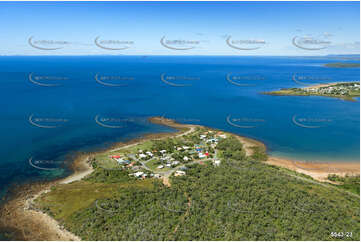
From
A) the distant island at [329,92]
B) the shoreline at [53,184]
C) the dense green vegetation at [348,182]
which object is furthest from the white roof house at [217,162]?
the distant island at [329,92]

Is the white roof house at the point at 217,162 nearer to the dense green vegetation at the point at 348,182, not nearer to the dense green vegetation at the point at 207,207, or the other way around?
the dense green vegetation at the point at 207,207

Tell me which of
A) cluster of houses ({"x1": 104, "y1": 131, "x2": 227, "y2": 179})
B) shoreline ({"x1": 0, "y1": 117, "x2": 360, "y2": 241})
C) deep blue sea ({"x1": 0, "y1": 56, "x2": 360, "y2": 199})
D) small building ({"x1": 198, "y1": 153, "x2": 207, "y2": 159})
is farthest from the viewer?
deep blue sea ({"x1": 0, "y1": 56, "x2": 360, "y2": 199})

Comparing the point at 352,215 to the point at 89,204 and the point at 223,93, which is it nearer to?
the point at 89,204

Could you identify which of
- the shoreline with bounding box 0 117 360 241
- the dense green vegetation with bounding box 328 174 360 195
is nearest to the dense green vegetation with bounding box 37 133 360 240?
the shoreline with bounding box 0 117 360 241

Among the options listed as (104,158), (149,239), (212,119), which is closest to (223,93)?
(212,119)

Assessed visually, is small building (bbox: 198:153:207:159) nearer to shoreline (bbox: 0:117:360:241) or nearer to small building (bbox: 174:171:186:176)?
small building (bbox: 174:171:186:176)

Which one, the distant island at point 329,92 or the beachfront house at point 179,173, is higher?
the beachfront house at point 179,173

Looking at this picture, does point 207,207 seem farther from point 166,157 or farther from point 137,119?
point 137,119
